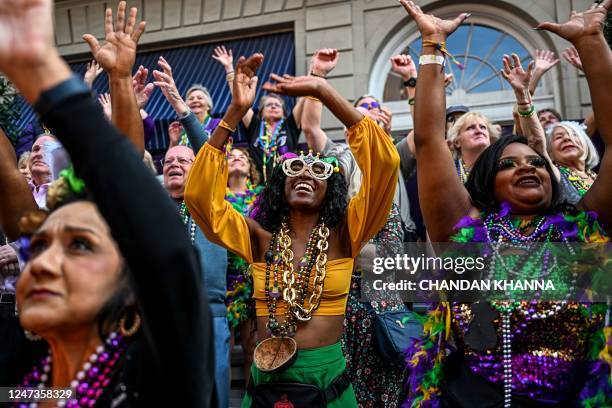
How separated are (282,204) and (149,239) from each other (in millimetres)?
2131

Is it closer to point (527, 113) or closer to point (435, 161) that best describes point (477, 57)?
point (527, 113)

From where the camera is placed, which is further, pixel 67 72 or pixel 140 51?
pixel 140 51

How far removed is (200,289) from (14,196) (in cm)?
116

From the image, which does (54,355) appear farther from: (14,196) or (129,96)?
(129,96)

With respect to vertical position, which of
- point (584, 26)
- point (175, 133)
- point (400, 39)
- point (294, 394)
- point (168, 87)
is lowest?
point (294, 394)

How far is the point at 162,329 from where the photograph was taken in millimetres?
1242

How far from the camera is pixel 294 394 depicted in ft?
9.12

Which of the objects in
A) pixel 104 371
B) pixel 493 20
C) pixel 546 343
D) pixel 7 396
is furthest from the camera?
pixel 493 20

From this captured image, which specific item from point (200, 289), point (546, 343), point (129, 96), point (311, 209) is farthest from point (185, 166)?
point (200, 289)

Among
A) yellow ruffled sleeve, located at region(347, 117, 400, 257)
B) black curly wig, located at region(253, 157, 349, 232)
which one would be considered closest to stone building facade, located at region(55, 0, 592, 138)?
black curly wig, located at region(253, 157, 349, 232)

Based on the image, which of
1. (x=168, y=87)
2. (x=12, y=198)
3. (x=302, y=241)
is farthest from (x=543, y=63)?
(x=12, y=198)

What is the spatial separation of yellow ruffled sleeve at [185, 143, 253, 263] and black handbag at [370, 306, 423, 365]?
3.21ft

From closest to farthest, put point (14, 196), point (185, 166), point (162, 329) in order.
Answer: point (162, 329) → point (14, 196) → point (185, 166)

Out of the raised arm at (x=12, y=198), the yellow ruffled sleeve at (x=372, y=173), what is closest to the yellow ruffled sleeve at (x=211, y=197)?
the yellow ruffled sleeve at (x=372, y=173)
